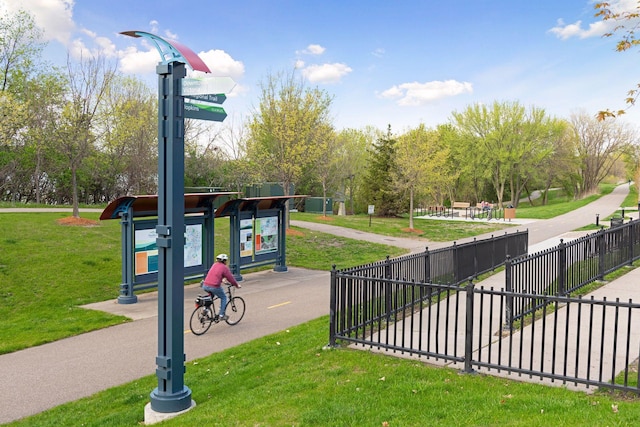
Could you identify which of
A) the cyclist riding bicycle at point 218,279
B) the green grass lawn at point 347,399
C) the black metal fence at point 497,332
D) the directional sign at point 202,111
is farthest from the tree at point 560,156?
the directional sign at point 202,111

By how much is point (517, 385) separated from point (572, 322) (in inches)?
129

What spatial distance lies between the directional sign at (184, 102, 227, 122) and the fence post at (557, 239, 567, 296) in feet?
24.2

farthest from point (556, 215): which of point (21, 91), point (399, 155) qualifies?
point (21, 91)

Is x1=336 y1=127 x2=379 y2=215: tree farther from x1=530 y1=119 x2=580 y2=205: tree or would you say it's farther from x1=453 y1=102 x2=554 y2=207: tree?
x1=530 y1=119 x2=580 y2=205: tree

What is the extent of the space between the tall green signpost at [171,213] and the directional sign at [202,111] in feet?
0.05

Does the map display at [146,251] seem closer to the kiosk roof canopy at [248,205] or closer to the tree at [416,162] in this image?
the kiosk roof canopy at [248,205]

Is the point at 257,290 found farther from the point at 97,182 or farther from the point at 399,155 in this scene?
the point at 97,182

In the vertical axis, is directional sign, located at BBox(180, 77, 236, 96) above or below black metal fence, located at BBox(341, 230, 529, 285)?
above

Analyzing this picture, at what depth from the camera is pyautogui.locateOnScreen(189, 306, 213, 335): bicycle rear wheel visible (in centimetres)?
1019

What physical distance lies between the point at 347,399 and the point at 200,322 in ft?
18.1

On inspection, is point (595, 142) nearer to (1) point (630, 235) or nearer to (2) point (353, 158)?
(2) point (353, 158)

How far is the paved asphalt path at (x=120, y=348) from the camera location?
24.2ft

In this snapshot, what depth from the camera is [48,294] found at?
515 inches

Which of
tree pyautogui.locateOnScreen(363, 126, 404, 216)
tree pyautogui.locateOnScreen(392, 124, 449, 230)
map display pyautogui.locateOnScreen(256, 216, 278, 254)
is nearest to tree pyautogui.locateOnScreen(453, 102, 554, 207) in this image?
tree pyautogui.locateOnScreen(363, 126, 404, 216)
